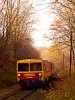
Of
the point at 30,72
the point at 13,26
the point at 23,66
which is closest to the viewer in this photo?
the point at 30,72

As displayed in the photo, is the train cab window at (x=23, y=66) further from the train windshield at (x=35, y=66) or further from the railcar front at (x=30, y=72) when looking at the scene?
the train windshield at (x=35, y=66)

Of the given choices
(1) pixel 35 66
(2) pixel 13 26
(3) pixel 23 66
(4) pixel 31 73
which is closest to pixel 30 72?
(4) pixel 31 73

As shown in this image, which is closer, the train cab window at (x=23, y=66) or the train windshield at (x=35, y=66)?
the train windshield at (x=35, y=66)

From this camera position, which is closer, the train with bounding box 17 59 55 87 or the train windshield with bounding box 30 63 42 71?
the train with bounding box 17 59 55 87

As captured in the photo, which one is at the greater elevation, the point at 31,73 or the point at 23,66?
the point at 23,66

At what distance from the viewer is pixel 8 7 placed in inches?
1577

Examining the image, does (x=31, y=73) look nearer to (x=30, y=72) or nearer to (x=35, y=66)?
(x=30, y=72)

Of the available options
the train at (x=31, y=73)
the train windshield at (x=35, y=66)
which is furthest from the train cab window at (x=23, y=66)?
the train windshield at (x=35, y=66)

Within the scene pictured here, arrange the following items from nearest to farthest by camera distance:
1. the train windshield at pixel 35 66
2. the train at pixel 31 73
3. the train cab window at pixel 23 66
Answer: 1. the train at pixel 31 73
2. the train windshield at pixel 35 66
3. the train cab window at pixel 23 66

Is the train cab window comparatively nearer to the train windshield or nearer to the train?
the train

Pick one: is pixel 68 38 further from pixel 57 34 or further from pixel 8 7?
pixel 8 7

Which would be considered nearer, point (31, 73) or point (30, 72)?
point (31, 73)

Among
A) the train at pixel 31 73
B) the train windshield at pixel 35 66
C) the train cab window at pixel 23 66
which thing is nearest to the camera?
the train at pixel 31 73

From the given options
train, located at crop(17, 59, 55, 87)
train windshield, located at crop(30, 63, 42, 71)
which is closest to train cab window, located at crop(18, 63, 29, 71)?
train, located at crop(17, 59, 55, 87)
